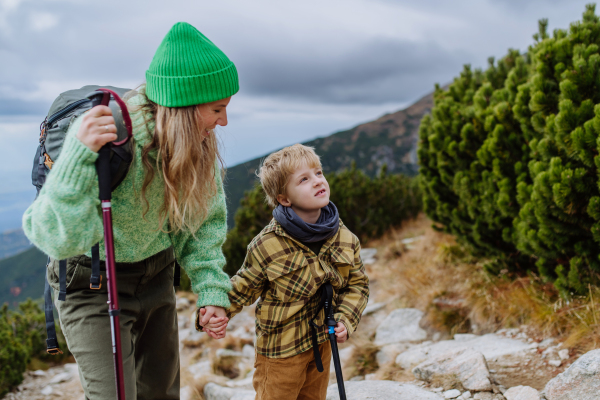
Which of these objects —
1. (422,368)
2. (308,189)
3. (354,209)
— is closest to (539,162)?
(422,368)

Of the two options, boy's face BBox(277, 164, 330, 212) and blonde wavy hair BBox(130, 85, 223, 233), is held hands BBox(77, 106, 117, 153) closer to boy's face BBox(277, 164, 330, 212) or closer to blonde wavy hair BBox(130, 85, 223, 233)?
blonde wavy hair BBox(130, 85, 223, 233)

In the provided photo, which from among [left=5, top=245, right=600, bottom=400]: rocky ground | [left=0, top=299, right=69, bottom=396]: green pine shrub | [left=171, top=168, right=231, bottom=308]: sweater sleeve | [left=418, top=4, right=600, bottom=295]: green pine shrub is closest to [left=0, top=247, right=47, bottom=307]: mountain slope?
[left=0, top=299, right=69, bottom=396]: green pine shrub

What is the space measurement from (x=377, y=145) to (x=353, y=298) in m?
73.7

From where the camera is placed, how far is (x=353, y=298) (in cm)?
225

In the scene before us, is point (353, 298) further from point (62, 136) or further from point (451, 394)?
point (62, 136)

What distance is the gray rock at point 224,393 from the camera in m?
3.31

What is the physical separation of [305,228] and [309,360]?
27.9 inches

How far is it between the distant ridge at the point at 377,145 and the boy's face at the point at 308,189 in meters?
61.7

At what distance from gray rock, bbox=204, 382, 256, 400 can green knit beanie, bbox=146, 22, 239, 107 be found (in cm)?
237

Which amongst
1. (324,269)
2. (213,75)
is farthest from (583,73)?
(213,75)

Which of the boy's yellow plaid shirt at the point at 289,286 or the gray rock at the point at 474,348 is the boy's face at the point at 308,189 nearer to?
the boy's yellow plaid shirt at the point at 289,286

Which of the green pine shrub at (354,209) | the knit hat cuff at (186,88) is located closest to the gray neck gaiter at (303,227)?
the knit hat cuff at (186,88)

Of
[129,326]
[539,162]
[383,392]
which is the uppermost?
[539,162]

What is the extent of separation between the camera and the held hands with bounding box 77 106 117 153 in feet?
5.05
